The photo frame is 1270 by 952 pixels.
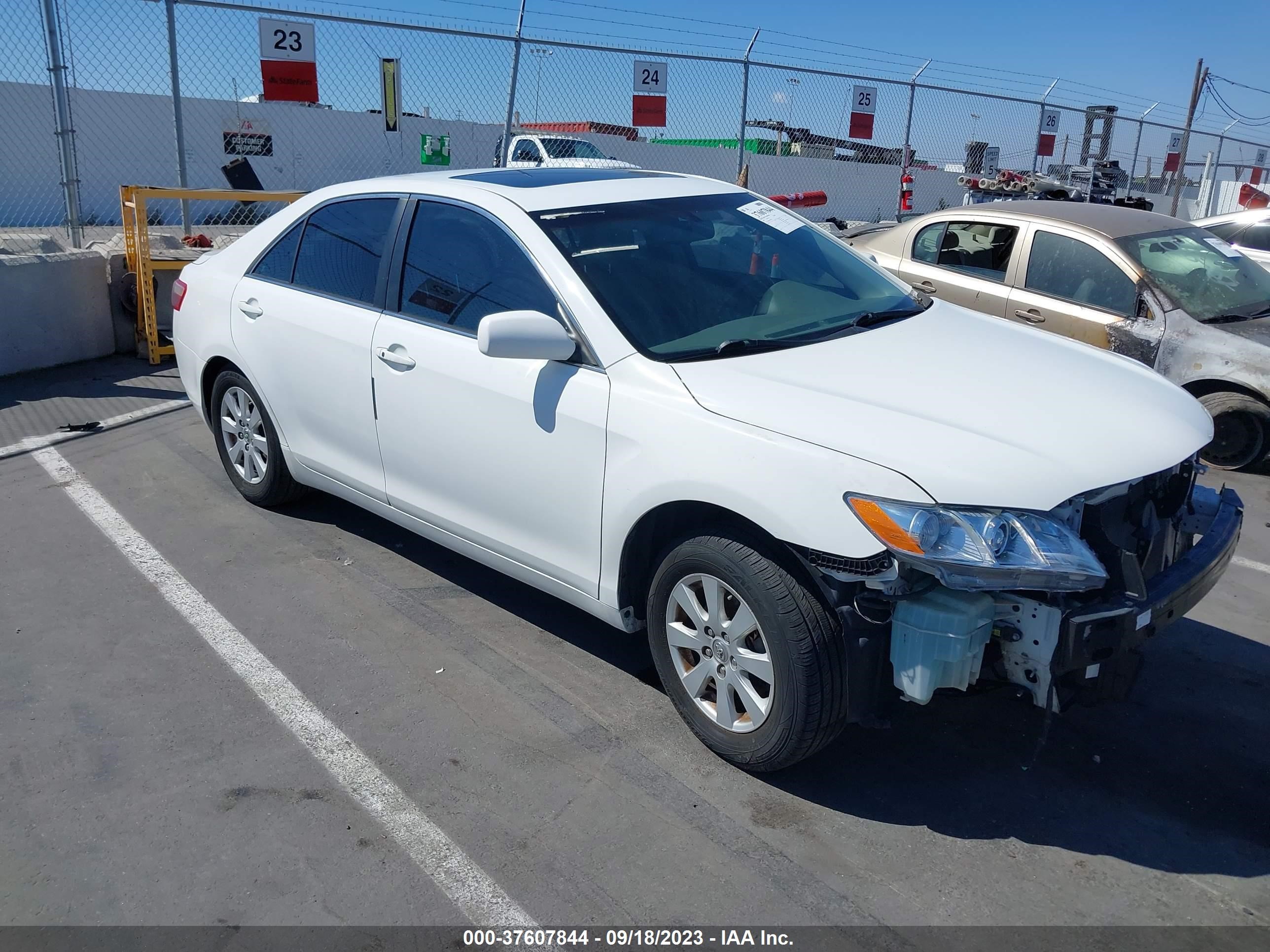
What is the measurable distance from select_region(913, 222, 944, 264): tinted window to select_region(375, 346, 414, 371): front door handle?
4.73 m

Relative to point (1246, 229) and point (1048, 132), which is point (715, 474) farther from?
point (1048, 132)

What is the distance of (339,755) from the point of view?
328 centimetres

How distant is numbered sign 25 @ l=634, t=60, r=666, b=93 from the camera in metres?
10.8

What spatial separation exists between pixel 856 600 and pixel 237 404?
3.66 m

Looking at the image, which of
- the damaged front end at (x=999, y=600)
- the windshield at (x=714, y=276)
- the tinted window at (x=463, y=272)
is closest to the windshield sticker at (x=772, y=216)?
the windshield at (x=714, y=276)

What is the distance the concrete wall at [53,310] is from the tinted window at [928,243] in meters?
6.51

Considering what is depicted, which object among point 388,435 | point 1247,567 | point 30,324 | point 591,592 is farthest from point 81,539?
point 1247,567

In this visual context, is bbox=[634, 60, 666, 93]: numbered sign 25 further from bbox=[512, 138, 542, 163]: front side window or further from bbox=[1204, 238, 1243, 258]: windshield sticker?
bbox=[512, 138, 542, 163]: front side window

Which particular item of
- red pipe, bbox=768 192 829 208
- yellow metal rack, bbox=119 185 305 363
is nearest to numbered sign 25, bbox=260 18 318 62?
yellow metal rack, bbox=119 185 305 363

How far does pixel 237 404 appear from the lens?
5176 mm

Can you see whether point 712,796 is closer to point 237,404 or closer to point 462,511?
point 462,511

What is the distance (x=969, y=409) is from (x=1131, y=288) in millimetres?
4191

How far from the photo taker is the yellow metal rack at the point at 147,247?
7.75m

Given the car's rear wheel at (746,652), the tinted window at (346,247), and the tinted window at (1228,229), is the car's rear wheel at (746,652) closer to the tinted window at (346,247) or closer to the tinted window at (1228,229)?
the tinted window at (346,247)
